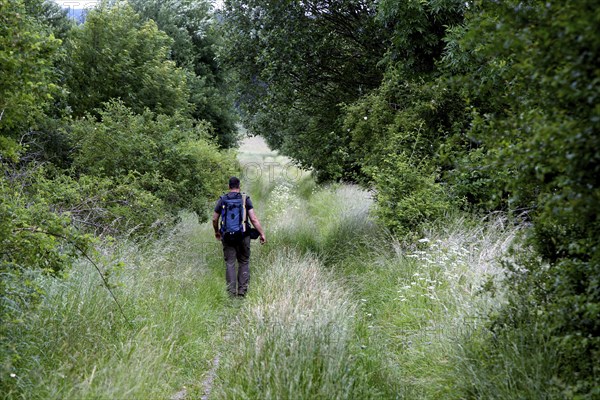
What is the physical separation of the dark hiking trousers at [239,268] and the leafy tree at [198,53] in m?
14.0

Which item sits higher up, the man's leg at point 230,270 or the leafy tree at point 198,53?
the leafy tree at point 198,53

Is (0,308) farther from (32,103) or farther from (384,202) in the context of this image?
(384,202)

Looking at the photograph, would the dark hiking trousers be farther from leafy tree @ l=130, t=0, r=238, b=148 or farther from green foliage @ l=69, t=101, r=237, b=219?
leafy tree @ l=130, t=0, r=238, b=148

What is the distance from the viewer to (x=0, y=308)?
4680 mm

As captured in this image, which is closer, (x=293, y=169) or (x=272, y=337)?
(x=272, y=337)

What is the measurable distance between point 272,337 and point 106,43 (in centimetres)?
1234

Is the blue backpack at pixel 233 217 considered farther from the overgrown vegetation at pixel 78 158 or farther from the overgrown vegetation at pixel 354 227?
the overgrown vegetation at pixel 78 158

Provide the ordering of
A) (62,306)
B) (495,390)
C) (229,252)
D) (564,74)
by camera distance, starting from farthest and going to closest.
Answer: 1. (229,252)
2. (62,306)
3. (495,390)
4. (564,74)

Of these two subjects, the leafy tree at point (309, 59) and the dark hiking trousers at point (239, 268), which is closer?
A: the dark hiking trousers at point (239, 268)

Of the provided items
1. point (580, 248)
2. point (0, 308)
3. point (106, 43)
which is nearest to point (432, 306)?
point (580, 248)

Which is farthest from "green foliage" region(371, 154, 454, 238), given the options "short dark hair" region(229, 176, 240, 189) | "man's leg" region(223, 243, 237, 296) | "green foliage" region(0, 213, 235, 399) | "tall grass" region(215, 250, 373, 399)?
"tall grass" region(215, 250, 373, 399)

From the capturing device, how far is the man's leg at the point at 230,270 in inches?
358

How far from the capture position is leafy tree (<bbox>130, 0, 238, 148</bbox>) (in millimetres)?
23844

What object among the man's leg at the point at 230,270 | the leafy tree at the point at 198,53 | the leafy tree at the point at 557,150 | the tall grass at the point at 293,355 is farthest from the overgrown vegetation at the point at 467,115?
the leafy tree at the point at 198,53
